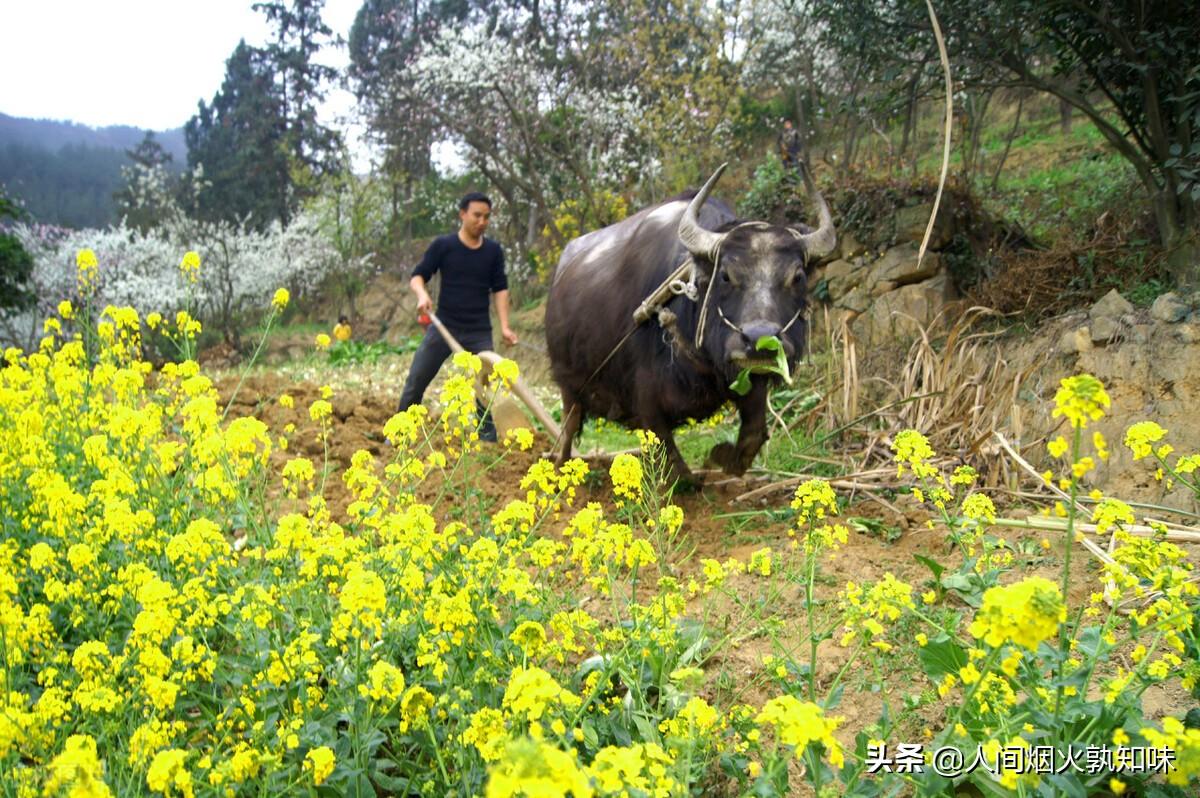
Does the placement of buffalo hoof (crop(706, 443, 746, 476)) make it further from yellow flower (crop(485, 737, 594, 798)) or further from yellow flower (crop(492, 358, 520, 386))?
yellow flower (crop(485, 737, 594, 798))

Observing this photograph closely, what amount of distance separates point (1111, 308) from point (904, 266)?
8.92 ft

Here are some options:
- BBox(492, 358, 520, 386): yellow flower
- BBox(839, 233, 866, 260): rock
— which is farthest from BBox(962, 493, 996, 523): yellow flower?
BBox(839, 233, 866, 260): rock

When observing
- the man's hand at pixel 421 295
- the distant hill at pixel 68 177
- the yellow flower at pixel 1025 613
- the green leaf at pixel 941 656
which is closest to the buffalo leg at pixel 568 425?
the man's hand at pixel 421 295

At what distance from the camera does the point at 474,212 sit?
6742mm

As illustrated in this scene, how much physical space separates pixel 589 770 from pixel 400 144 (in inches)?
816

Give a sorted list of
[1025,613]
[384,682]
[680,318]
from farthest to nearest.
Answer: [680,318] < [384,682] < [1025,613]

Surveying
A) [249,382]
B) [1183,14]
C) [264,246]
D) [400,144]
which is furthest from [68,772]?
[264,246]

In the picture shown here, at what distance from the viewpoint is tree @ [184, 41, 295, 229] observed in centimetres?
3072

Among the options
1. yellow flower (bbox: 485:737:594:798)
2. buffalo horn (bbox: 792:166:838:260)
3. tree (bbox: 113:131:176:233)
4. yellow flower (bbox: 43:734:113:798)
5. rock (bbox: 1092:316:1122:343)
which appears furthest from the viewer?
tree (bbox: 113:131:176:233)

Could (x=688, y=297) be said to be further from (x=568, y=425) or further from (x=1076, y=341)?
(x=1076, y=341)

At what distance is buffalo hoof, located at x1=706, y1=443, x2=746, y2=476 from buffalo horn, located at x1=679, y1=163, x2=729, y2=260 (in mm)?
1149

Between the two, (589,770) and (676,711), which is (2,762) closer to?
(589,770)

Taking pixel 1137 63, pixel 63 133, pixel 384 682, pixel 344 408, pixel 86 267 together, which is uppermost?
pixel 63 133

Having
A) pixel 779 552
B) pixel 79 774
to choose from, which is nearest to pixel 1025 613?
pixel 79 774
